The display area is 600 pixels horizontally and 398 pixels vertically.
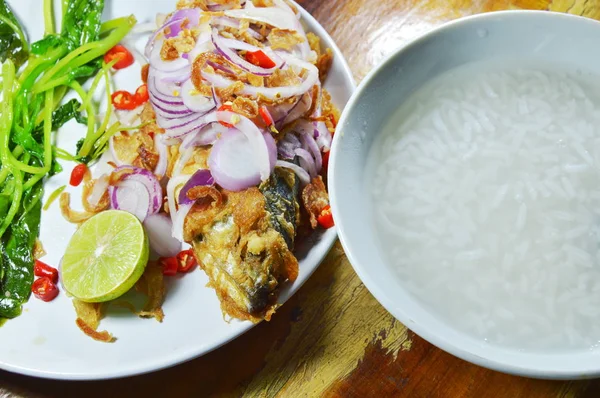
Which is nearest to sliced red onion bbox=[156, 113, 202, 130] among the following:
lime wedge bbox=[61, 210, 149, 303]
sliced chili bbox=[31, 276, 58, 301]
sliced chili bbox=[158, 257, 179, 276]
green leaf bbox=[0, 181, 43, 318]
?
lime wedge bbox=[61, 210, 149, 303]

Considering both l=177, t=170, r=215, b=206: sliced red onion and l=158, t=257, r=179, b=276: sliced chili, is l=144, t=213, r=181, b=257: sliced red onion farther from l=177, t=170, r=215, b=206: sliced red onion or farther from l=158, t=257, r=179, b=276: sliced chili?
l=177, t=170, r=215, b=206: sliced red onion

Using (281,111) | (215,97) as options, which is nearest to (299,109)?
(281,111)

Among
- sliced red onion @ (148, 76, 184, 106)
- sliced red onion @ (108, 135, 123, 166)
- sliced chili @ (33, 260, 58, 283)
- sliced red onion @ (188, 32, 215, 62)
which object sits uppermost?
sliced red onion @ (188, 32, 215, 62)

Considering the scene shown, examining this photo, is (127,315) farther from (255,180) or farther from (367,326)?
(367,326)

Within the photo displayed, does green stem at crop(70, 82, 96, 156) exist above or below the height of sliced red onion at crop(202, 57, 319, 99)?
below

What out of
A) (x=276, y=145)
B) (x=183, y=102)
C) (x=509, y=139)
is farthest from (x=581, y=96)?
(x=183, y=102)

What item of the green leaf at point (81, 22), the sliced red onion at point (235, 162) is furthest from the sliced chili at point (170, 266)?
the green leaf at point (81, 22)
